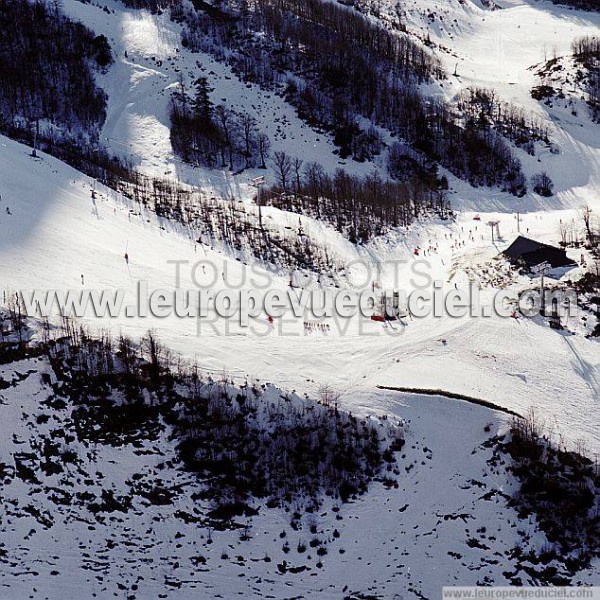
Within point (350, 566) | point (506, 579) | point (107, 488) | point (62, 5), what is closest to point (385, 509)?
point (350, 566)

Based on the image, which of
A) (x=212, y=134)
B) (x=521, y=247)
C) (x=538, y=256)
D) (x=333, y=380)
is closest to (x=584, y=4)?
(x=212, y=134)

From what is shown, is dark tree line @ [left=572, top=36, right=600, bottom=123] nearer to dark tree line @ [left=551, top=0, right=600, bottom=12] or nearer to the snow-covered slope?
dark tree line @ [left=551, top=0, right=600, bottom=12]

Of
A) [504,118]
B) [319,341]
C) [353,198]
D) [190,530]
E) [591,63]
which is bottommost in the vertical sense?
[190,530]

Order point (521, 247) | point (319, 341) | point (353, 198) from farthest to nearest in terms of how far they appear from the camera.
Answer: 1. point (353, 198)
2. point (521, 247)
3. point (319, 341)

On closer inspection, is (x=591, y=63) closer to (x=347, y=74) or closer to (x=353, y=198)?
(x=347, y=74)

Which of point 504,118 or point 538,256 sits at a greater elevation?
point 504,118

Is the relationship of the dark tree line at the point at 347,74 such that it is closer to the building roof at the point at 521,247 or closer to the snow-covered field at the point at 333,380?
the snow-covered field at the point at 333,380

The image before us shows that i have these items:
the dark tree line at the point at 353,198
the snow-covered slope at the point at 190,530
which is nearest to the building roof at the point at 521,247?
the dark tree line at the point at 353,198
